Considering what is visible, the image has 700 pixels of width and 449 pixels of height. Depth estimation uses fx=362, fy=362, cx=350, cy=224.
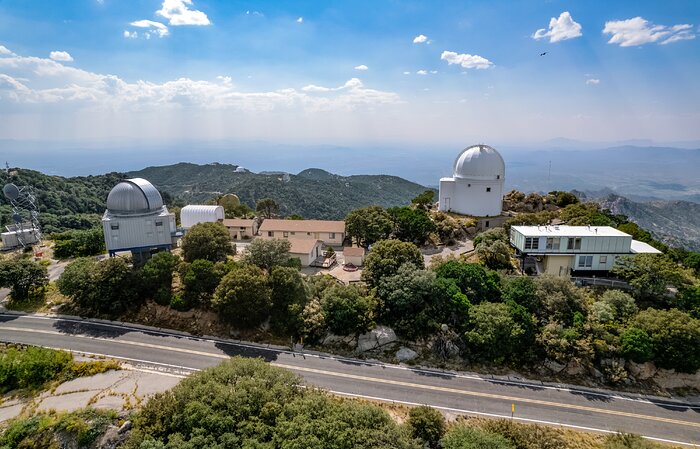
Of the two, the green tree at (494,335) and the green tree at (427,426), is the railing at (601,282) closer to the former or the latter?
the green tree at (494,335)

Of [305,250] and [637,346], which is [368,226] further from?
[637,346]

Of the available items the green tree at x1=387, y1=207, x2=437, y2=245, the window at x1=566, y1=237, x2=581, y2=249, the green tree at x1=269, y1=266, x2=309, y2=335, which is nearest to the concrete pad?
the green tree at x1=269, y1=266, x2=309, y2=335

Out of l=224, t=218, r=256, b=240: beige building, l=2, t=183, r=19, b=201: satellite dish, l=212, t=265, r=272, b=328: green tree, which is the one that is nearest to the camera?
l=212, t=265, r=272, b=328: green tree

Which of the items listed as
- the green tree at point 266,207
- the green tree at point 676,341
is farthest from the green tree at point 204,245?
the green tree at point 676,341

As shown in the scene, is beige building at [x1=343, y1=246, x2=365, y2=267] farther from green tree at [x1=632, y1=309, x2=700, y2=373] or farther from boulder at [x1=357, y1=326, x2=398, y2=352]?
green tree at [x1=632, y1=309, x2=700, y2=373]

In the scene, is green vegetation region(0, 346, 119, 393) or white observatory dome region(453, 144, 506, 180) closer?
green vegetation region(0, 346, 119, 393)

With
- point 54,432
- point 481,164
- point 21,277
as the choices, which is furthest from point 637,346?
point 21,277

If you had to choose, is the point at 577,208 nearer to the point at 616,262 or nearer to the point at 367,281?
the point at 616,262
